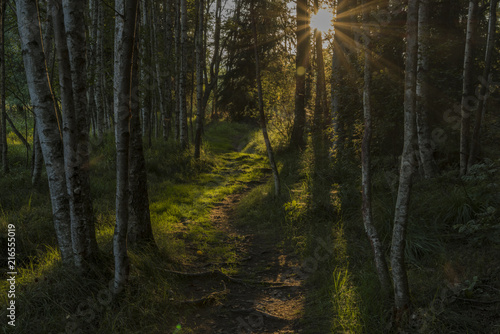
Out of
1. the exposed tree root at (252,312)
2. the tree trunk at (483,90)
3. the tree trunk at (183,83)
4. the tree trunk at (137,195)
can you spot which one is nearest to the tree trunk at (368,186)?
the exposed tree root at (252,312)

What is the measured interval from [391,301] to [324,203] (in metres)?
3.57

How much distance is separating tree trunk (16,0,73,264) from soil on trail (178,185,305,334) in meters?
1.83

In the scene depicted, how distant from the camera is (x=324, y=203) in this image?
7.33m

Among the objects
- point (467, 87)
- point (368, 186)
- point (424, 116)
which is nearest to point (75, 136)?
point (368, 186)

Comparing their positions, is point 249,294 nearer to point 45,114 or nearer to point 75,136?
point 75,136

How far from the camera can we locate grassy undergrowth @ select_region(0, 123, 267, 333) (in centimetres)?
365

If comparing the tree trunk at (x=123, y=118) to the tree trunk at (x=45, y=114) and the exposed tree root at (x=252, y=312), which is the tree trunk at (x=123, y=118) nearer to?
the tree trunk at (x=45, y=114)

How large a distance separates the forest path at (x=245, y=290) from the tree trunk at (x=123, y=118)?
1149mm

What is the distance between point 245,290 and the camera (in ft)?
17.0

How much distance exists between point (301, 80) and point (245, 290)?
10802 mm

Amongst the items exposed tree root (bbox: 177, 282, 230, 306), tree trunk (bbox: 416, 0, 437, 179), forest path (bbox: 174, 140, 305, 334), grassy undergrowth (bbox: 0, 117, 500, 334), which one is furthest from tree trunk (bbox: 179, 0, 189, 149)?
exposed tree root (bbox: 177, 282, 230, 306)

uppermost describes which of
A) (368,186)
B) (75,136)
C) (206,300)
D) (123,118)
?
(123,118)

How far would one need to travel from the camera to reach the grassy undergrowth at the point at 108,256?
3.65 m

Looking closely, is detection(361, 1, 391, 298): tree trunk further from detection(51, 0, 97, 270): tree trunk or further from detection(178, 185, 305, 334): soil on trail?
detection(51, 0, 97, 270): tree trunk
